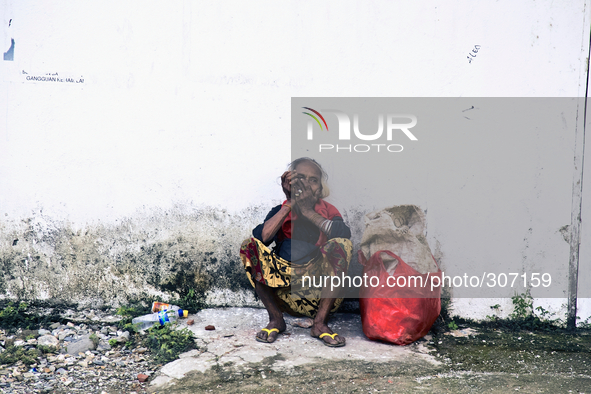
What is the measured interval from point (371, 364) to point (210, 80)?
2.47m

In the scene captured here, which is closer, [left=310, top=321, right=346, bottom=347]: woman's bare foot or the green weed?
the green weed

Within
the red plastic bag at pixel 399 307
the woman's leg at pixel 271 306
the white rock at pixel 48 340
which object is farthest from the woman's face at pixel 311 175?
the white rock at pixel 48 340

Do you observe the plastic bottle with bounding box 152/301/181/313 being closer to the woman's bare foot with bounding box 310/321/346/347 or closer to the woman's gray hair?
the woman's bare foot with bounding box 310/321/346/347

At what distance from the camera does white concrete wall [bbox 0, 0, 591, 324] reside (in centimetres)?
351

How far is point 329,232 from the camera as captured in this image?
10.7 ft

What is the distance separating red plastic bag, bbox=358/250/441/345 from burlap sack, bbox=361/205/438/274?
0.05 metres

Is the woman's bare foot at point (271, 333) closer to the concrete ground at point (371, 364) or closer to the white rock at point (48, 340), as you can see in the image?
the concrete ground at point (371, 364)

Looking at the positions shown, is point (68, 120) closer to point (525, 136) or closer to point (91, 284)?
point (91, 284)

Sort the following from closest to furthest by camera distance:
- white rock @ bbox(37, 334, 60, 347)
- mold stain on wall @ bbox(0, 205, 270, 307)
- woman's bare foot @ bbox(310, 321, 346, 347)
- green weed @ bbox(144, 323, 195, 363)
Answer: green weed @ bbox(144, 323, 195, 363)
woman's bare foot @ bbox(310, 321, 346, 347)
white rock @ bbox(37, 334, 60, 347)
mold stain on wall @ bbox(0, 205, 270, 307)

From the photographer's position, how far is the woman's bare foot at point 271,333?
320cm

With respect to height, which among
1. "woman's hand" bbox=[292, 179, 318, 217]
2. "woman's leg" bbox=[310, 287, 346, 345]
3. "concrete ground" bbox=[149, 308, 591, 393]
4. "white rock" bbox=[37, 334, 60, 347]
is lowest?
"white rock" bbox=[37, 334, 60, 347]

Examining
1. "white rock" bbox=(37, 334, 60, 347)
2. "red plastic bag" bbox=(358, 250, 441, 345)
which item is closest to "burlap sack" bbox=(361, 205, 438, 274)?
"red plastic bag" bbox=(358, 250, 441, 345)

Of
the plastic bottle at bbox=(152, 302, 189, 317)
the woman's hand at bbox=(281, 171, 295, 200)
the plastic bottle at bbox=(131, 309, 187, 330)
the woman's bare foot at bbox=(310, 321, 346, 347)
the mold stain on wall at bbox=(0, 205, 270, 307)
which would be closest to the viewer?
the woman's bare foot at bbox=(310, 321, 346, 347)

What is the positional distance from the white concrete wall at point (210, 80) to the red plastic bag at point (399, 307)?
1.99 ft
